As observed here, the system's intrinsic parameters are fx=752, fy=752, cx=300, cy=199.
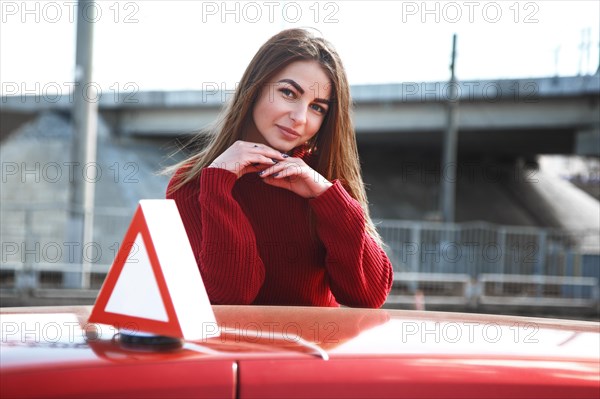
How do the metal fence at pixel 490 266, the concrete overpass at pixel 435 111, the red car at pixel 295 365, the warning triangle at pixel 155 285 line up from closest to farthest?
Result: the red car at pixel 295 365 < the warning triangle at pixel 155 285 < the metal fence at pixel 490 266 < the concrete overpass at pixel 435 111

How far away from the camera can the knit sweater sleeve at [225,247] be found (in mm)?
2115

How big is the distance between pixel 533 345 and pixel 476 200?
34260 mm

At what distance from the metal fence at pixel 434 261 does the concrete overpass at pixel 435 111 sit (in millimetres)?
5903

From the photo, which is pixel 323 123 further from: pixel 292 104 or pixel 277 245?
pixel 277 245

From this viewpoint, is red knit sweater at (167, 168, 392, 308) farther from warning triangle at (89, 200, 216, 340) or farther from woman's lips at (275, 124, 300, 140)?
warning triangle at (89, 200, 216, 340)

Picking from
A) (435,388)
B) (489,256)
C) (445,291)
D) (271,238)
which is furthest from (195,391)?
(489,256)

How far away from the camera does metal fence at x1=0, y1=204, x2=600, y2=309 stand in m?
13.1

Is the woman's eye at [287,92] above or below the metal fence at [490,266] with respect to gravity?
above

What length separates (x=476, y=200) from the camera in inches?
1359

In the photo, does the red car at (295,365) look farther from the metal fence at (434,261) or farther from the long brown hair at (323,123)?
the metal fence at (434,261)

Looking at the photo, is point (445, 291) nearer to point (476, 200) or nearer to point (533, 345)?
point (533, 345)

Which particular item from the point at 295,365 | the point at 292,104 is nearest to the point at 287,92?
the point at 292,104

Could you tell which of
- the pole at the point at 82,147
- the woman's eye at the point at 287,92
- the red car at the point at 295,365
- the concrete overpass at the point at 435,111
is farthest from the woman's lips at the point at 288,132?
the concrete overpass at the point at 435,111

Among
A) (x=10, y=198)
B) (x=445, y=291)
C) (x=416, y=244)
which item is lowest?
(x=445, y=291)
